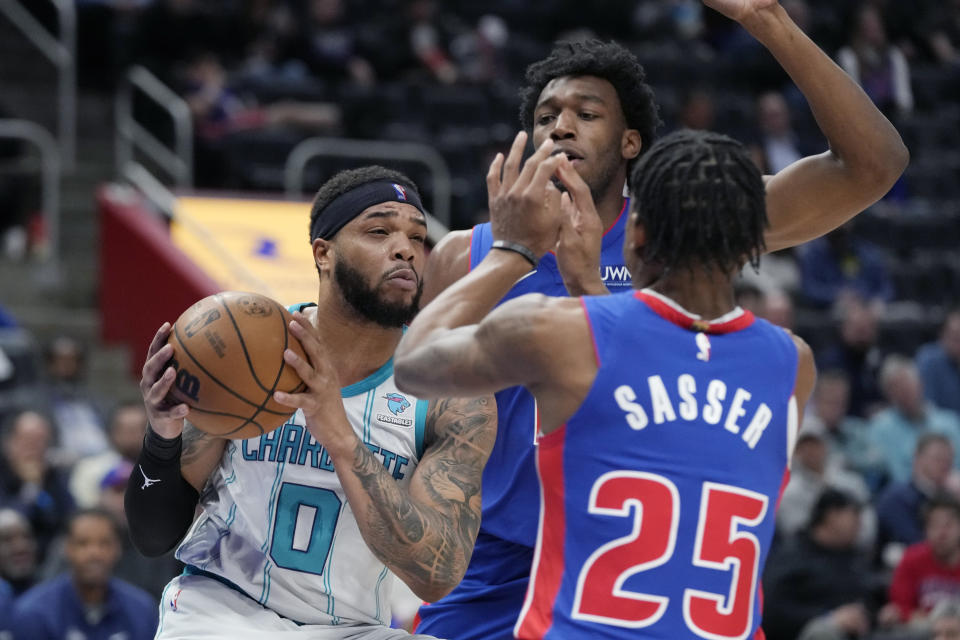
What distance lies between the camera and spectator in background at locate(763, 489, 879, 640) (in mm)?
8984

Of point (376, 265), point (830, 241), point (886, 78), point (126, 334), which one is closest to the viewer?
point (376, 265)

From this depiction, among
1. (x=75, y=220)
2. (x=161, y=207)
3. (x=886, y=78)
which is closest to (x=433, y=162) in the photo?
(x=161, y=207)

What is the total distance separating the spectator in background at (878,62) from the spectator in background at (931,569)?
211 inches

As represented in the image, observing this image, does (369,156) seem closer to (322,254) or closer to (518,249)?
(322,254)

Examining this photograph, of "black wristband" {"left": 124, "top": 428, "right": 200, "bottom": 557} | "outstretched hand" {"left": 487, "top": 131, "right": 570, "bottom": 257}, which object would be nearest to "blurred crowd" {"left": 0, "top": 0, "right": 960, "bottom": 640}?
"black wristband" {"left": 124, "top": 428, "right": 200, "bottom": 557}

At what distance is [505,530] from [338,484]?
0.57m

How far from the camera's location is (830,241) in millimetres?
13742

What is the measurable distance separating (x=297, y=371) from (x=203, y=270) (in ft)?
28.1

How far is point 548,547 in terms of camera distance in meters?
3.41

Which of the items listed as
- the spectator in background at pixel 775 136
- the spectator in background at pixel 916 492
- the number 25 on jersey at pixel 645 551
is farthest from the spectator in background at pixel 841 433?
the number 25 on jersey at pixel 645 551

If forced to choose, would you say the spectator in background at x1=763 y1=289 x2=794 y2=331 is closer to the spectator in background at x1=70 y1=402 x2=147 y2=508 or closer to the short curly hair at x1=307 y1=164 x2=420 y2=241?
the spectator in background at x1=70 y1=402 x2=147 y2=508

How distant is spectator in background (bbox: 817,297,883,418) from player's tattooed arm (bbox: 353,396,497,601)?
28.1 feet

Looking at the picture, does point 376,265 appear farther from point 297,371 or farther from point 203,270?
point 203,270

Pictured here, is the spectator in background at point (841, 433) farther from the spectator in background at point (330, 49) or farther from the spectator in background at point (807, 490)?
the spectator in background at point (330, 49)
